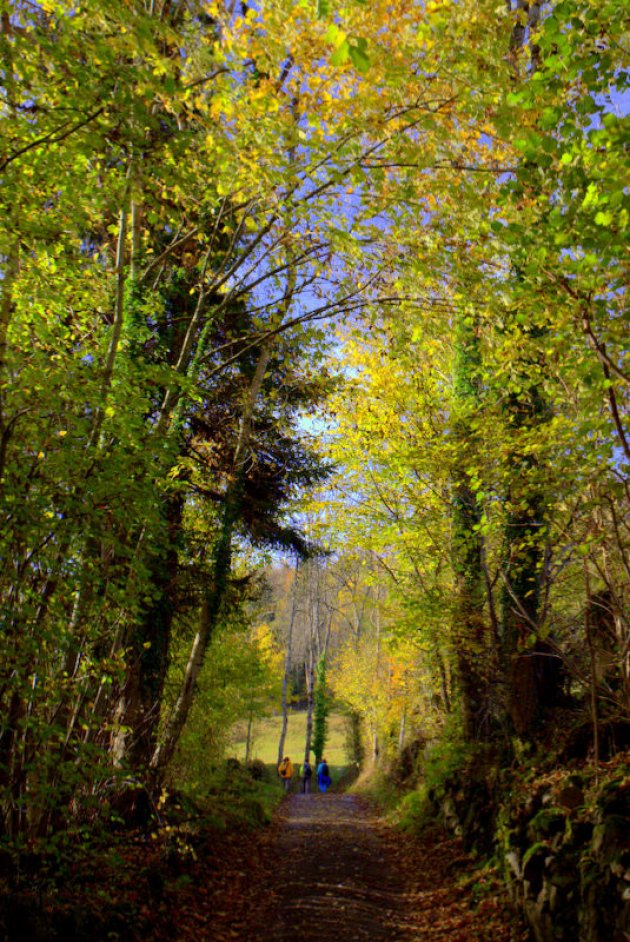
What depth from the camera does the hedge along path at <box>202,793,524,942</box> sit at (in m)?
5.32

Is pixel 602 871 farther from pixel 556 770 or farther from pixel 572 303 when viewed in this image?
pixel 572 303

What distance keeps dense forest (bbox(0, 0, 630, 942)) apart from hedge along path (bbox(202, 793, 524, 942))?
2.17 feet

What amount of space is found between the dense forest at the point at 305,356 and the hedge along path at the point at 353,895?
66 centimetres

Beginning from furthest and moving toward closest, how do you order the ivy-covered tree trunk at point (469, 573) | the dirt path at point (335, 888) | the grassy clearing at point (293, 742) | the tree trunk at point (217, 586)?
1. the grassy clearing at point (293, 742)
2. the ivy-covered tree trunk at point (469, 573)
3. the tree trunk at point (217, 586)
4. the dirt path at point (335, 888)

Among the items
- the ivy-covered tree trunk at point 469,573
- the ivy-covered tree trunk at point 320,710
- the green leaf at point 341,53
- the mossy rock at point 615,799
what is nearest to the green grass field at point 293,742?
the ivy-covered tree trunk at point 320,710

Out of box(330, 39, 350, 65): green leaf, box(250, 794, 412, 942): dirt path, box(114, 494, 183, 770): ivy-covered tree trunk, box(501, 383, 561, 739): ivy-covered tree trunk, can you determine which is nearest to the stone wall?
box(501, 383, 561, 739): ivy-covered tree trunk

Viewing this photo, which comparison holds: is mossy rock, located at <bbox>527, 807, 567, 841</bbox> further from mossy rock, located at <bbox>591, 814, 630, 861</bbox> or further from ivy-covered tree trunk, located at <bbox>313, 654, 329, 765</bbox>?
ivy-covered tree trunk, located at <bbox>313, 654, 329, 765</bbox>

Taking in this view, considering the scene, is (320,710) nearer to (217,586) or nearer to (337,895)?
(217,586)

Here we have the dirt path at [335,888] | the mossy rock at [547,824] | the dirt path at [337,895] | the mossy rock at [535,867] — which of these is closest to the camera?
the mossy rock at [535,867]

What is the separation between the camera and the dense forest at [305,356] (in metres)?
3.47

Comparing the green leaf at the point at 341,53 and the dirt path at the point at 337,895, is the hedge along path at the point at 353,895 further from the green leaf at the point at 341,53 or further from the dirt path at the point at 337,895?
the green leaf at the point at 341,53

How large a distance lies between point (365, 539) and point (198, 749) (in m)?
4.71

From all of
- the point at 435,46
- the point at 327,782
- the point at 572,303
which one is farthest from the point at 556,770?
the point at 327,782

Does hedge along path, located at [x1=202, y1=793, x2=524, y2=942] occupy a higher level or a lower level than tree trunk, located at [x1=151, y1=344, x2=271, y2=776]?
lower
